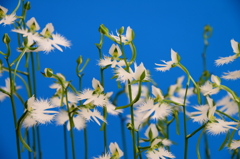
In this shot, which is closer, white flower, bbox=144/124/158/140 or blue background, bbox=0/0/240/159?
white flower, bbox=144/124/158/140

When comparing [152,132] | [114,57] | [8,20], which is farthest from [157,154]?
[8,20]

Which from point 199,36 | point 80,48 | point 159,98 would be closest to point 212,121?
point 159,98

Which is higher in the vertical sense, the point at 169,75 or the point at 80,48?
the point at 80,48

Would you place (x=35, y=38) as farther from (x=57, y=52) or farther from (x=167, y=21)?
(x=167, y=21)

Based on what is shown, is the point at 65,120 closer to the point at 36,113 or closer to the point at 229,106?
the point at 36,113

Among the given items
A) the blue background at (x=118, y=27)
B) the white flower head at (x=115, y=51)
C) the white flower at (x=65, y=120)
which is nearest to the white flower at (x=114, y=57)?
the white flower head at (x=115, y=51)

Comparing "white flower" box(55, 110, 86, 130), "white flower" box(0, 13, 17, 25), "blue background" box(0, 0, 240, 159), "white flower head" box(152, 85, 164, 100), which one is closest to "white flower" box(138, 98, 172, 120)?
"white flower head" box(152, 85, 164, 100)

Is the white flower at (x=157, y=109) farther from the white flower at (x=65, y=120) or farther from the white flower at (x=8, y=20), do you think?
Result: the white flower at (x=8, y=20)

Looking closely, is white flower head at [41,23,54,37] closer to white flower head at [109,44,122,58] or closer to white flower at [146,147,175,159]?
white flower head at [109,44,122,58]
